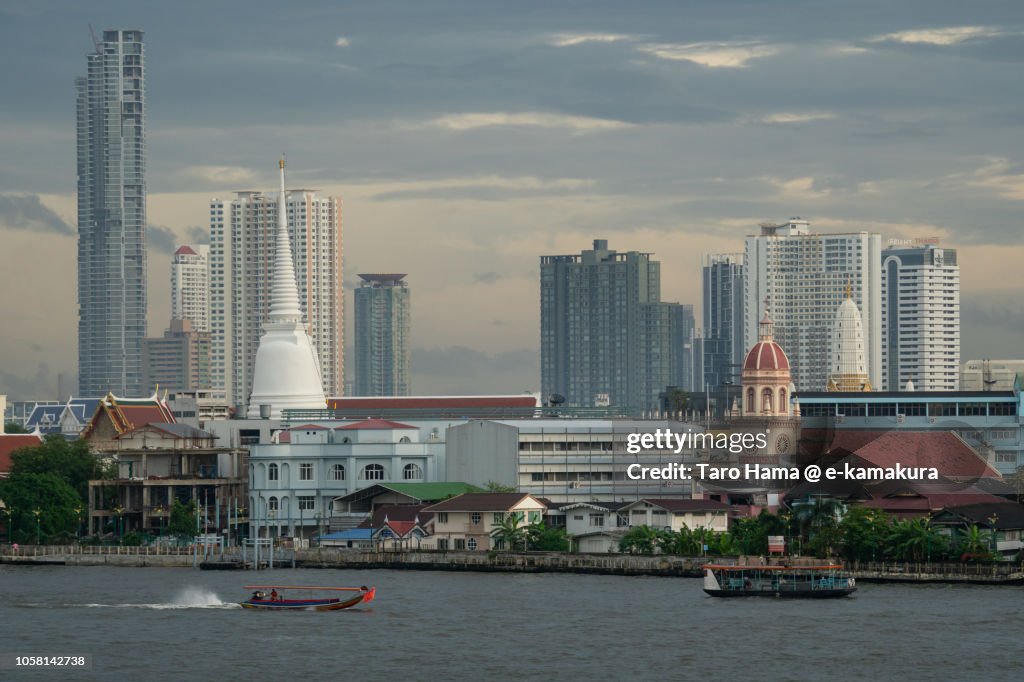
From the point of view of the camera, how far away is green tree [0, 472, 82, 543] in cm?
10606

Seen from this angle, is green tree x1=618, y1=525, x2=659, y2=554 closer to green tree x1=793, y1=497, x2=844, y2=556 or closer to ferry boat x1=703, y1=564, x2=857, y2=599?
green tree x1=793, y1=497, x2=844, y2=556

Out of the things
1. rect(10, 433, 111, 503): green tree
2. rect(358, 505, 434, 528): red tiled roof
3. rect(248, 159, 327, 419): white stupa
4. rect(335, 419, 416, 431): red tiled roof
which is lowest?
rect(358, 505, 434, 528): red tiled roof

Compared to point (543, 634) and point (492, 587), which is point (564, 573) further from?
point (543, 634)

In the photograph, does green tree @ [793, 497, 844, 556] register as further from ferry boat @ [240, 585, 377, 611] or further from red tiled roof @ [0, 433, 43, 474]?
red tiled roof @ [0, 433, 43, 474]

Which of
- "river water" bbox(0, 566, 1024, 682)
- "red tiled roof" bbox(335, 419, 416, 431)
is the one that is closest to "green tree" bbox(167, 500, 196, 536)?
"red tiled roof" bbox(335, 419, 416, 431)

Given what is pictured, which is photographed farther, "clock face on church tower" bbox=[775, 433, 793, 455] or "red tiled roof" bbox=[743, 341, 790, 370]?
"red tiled roof" bbox=[743, 341, 790, 370]

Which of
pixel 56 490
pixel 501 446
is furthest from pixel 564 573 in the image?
pixel 56 490

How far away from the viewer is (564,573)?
90750 mm

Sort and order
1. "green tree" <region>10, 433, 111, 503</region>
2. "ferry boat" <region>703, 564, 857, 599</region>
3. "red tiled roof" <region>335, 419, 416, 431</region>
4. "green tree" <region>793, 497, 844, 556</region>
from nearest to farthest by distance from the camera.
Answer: "ferry boat" <region>703, 564, 857, 599</region> < "green tree" <region>793, 497, 844, 556</region> < "red tiled roof" <region>335, 419, 416, 431</region> < "green tree" <region>10, 433, 111, 503</region>

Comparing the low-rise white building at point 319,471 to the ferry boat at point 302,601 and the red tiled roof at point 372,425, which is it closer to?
the red tiled roof at point 372,425

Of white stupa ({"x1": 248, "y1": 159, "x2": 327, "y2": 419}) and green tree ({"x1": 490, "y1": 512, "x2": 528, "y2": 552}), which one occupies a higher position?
white stupa ({"x1": 248, "y1": 159, "x2": 327, "y2": 419})

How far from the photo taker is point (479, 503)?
319 feet

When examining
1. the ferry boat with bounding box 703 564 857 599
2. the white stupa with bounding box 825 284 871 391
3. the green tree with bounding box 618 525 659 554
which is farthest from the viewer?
the white stupa with bounding box 825 284 871 391

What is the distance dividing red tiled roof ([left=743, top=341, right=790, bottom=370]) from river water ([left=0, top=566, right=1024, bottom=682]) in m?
58.3
